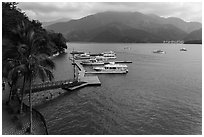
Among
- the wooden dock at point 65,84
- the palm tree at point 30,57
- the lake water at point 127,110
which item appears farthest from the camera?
the wooden dock at point 65,84

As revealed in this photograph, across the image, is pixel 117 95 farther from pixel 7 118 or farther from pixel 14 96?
pixel 7 118

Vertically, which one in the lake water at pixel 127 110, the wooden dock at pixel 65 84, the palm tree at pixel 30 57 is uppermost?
the palm tree at pixel 30 57

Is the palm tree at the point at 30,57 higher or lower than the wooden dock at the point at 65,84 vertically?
higher

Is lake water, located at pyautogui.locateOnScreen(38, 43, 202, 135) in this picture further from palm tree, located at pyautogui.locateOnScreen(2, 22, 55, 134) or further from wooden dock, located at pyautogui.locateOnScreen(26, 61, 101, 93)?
palm tree, located at pyautogui.locateOnScreen(2, 22, 55, 134)

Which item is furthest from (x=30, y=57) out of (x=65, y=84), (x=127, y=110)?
(x=65, y=84)

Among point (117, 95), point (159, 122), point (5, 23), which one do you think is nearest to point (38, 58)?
point (159, 122)

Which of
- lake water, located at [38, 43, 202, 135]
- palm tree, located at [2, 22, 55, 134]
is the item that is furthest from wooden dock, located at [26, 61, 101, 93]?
palm tree, located at [2, 22, 55, 134]

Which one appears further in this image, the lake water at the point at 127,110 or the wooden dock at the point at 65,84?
the wooden dock at the point at 65,84

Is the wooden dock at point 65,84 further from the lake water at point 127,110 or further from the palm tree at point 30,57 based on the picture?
the palm tree at point 30,57

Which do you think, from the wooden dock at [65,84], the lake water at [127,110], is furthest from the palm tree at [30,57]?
the wooden dock at [65,84]

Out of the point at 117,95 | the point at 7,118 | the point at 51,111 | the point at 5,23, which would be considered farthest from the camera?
the point at 5,23

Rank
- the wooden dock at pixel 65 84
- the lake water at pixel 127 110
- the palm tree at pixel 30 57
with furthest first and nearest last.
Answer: the wooden dock at pixel 65 84
the lake water at pixel 127 110
the palm tree at pixel 30 57
